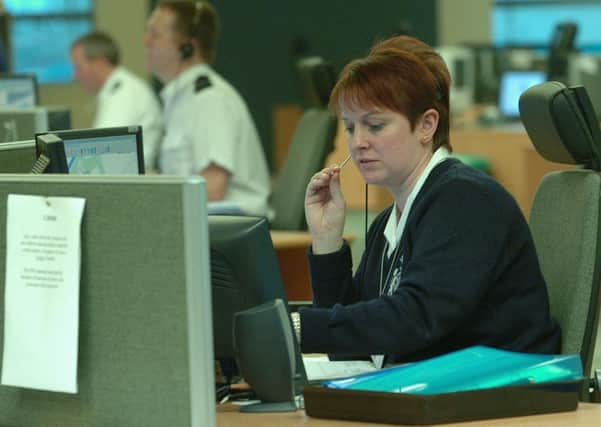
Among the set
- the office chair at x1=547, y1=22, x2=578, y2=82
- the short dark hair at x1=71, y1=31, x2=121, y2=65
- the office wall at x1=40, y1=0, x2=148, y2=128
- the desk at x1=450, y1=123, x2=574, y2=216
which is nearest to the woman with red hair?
the short dark hair at x1=71, y1=31, x2=121, y2=65

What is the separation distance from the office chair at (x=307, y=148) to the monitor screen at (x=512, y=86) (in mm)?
4347

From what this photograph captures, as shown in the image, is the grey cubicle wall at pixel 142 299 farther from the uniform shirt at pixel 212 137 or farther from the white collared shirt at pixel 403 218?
the uniform shirt at pixel 212 137

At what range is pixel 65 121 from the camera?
4.10m

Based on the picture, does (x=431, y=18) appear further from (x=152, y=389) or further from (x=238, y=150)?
(x=152, y=389)

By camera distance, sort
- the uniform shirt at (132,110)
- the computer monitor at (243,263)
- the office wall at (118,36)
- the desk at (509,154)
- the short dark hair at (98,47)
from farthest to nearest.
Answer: the office wall at (118,36) → the desk at (509,154) → the short dark hair at (98,47) → the uniform shirt at (132,110) → the computer monitor at (243,263)

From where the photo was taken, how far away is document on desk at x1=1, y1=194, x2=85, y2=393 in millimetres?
1595

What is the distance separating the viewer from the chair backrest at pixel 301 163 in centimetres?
416

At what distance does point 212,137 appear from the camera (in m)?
4.21

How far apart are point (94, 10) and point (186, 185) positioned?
9226 mm

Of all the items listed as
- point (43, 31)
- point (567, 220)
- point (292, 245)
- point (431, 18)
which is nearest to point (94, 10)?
point (43, 31)

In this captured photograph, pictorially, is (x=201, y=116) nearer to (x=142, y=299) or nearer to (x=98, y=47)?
(x=98, y=47)

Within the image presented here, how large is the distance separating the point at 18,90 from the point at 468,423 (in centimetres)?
358

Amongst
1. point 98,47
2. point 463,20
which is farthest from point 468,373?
point 463,20

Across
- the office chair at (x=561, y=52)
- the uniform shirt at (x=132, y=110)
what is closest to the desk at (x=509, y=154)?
the office chair at (x=561, y=52)
